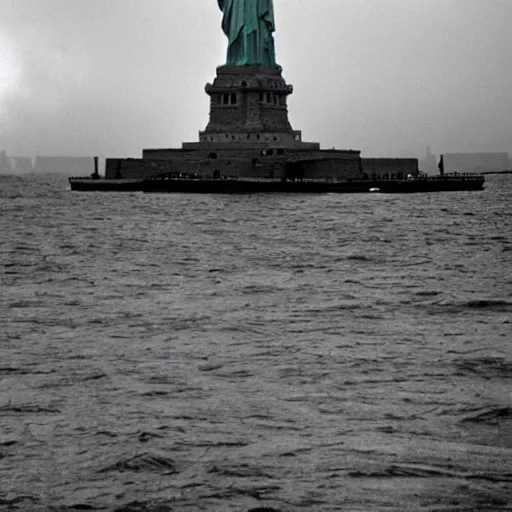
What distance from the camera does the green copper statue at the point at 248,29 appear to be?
78.6 metres

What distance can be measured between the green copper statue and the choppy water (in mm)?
55031

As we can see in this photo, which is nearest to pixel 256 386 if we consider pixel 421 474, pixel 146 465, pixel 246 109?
pixel 146 465

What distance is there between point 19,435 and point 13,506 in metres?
1.89

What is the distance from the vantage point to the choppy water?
8.53m

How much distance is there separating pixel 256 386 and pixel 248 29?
69.7 meters

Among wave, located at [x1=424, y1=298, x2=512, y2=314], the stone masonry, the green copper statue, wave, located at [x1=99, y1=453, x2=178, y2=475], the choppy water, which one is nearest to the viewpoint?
the choppy water

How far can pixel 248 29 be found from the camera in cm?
7906

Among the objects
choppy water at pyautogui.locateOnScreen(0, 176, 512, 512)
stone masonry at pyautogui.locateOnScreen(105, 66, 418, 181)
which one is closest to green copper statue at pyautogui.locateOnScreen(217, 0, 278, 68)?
stone masonry at pyautogui.locateOnScreen(105, 66, 418, 181)

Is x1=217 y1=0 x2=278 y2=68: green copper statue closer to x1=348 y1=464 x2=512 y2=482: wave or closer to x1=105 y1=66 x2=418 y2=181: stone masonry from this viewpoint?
x1=105 y1=66 x2=418 y2=181: stone masonry

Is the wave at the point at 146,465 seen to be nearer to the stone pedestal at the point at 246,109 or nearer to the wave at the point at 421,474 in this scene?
the wave at the point at 421,474

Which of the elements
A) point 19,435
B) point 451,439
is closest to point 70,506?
point 19,435

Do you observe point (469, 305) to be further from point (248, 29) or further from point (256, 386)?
point (248, 29)

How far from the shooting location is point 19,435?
9.88m

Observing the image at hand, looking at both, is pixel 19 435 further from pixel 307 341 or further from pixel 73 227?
pixel 73 227
